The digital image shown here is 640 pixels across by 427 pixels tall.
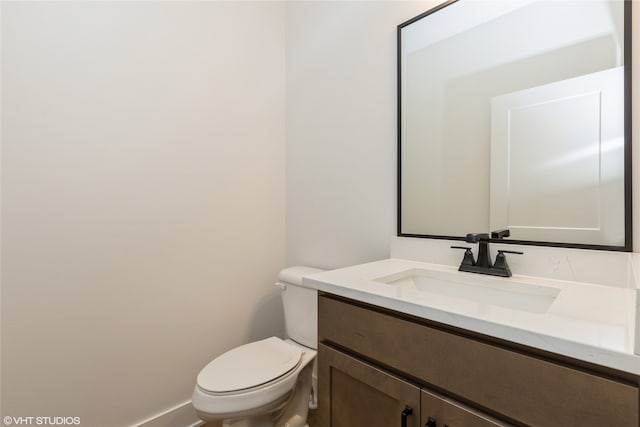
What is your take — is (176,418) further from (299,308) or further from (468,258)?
(468,258)

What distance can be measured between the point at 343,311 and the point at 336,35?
1.44 meters

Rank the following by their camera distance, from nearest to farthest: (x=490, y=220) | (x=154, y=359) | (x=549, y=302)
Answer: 1. (x=549, y=302)
2. (x=490, y=220)
3. (x=154, y=359)

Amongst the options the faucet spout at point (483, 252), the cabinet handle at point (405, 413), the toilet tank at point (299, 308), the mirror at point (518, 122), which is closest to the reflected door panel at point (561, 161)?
the mirror at point (518, 122)

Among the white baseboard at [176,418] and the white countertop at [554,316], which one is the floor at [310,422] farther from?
the white countertop at [554,316]

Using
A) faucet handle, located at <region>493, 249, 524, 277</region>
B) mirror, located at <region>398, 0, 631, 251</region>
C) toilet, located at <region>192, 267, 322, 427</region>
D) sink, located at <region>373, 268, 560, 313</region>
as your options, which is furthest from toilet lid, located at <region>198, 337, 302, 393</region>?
faucet handle, located at <region>493, 249, 524, 277</region>

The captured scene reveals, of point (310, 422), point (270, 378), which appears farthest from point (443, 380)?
point (310, 422)

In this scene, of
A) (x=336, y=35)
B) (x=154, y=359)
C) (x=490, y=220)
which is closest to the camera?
(x=490, y=220)

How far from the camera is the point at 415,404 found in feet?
2.52

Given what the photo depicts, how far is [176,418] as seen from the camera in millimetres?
1541

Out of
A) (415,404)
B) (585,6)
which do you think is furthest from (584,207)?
(415,404)

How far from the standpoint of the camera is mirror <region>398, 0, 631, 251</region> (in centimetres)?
94

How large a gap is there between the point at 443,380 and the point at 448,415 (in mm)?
Result: 74

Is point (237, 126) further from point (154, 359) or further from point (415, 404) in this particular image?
point (415, 404)

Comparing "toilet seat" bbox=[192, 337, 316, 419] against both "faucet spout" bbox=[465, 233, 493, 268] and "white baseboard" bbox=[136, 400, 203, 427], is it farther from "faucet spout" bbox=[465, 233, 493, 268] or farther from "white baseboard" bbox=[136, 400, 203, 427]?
"faucet spout" bbox=[465, 233, 493, 268]
